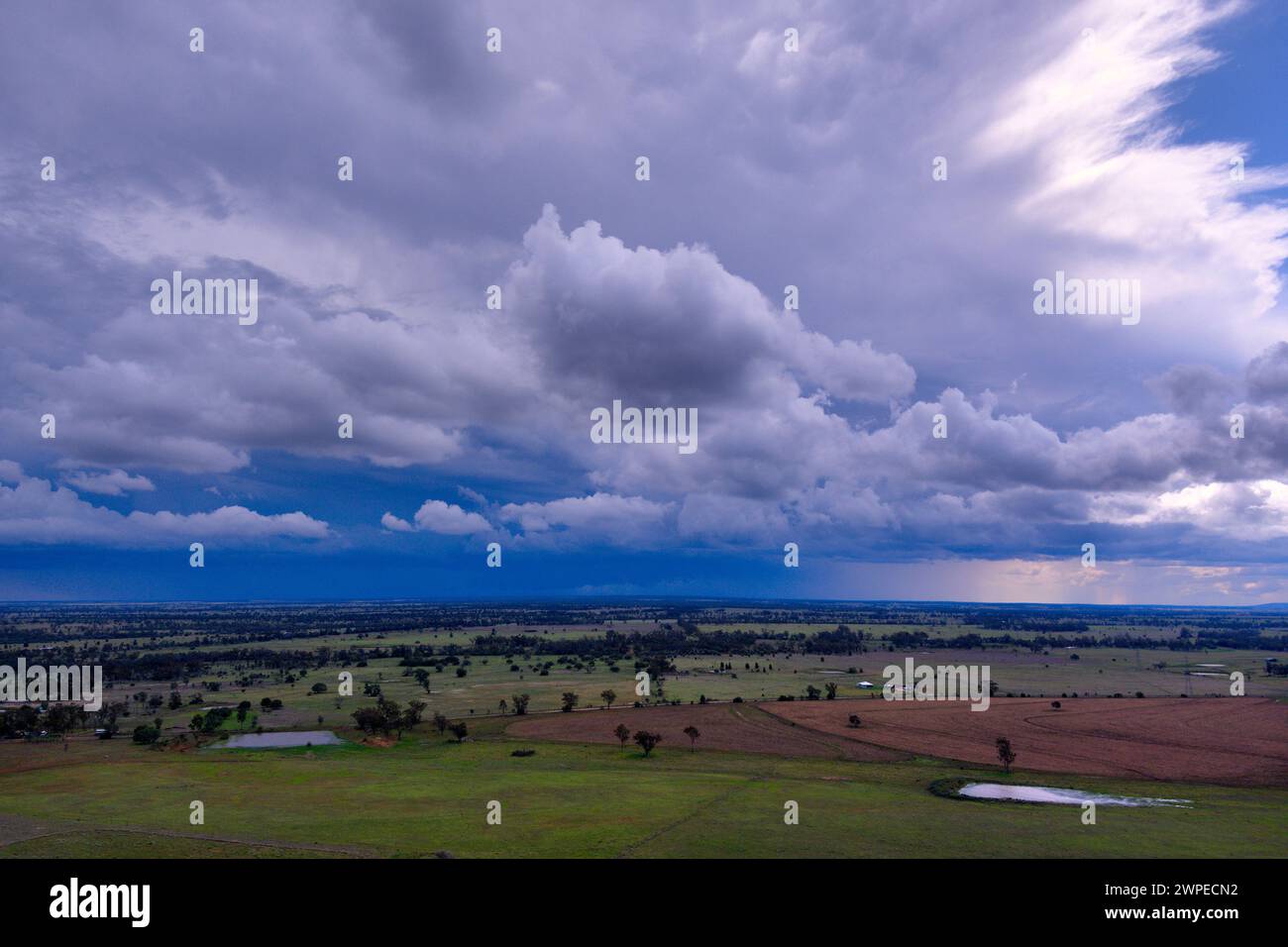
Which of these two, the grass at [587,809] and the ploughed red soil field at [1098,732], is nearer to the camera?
the grass at [587,809]

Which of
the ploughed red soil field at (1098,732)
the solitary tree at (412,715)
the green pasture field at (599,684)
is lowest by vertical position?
the green pasture field at (599,684)

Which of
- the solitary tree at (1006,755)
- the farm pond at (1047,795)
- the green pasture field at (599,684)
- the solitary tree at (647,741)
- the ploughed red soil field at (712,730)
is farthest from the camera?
the green pasture field at (599,684)

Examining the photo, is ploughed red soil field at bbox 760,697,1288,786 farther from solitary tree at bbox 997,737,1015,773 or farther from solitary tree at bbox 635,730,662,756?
solitary tree at bbox 635,730,662,756

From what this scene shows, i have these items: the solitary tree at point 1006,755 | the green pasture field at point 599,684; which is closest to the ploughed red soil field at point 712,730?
the solitary tree at point 1006,755

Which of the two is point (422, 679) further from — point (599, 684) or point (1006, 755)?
point (1006, 755)

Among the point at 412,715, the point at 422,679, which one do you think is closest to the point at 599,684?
the point at 422,679

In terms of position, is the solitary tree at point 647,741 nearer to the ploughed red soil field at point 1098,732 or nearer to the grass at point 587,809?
the grass at point 587,809
